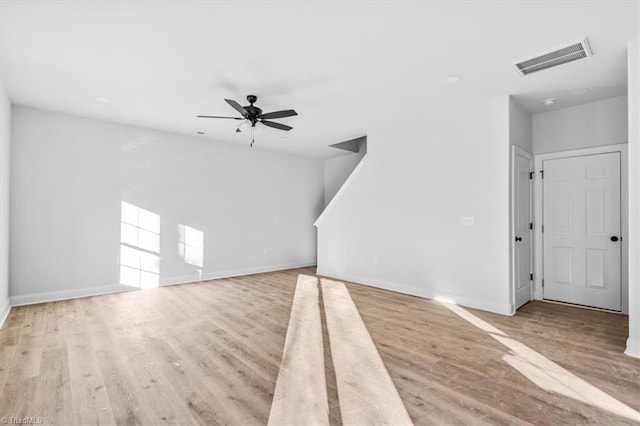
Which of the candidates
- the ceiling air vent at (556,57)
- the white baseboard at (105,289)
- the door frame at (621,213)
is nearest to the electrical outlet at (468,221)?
the door frame at (621,213)

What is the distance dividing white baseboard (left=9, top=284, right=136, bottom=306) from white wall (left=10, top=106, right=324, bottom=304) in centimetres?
2

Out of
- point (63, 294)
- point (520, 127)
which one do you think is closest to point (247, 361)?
point (63, 294)

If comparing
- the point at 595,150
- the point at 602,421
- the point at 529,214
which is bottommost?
the point at 602,421

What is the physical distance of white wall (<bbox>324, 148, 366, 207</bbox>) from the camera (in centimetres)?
794

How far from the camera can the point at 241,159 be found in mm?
6934

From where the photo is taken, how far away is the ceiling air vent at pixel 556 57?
2.94m

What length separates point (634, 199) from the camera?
2867 millimetres

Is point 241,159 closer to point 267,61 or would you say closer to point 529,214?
point 267,61

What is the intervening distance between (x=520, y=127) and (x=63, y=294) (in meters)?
7.20

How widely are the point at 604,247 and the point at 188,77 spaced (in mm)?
5744

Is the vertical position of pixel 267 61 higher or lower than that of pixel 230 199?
higher

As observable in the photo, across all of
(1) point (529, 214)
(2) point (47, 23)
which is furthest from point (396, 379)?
(2) point (47, 23)

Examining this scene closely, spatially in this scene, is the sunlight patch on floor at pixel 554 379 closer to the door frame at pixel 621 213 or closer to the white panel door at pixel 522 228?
the white panel door at pixel 522 228

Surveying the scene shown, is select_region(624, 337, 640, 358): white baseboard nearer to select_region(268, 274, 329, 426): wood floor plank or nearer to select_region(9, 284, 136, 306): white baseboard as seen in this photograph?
select_region(268, 274, 329, 426): wood floor plank
